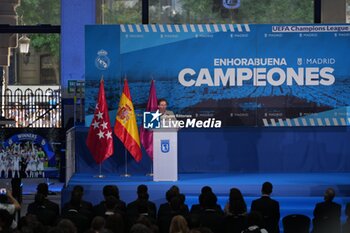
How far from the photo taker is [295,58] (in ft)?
67.8

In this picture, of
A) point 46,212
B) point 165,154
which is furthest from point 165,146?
point 46,212

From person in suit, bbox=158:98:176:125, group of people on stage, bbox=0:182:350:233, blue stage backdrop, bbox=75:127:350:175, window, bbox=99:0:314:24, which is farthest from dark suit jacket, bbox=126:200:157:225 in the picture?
window, bbox=99:0:314:24

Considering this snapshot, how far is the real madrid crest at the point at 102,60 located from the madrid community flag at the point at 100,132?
0.93m

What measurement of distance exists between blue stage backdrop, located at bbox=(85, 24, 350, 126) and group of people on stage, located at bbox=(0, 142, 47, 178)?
2625 millimetres

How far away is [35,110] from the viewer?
23.5 metres

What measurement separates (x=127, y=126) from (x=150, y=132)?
0.45m

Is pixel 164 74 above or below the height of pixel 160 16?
below

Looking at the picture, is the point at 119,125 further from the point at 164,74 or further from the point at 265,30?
the point at 265,30

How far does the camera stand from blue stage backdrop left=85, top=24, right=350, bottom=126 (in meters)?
20.6

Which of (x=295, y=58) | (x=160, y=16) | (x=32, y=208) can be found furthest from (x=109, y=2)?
(x=32, y=208)

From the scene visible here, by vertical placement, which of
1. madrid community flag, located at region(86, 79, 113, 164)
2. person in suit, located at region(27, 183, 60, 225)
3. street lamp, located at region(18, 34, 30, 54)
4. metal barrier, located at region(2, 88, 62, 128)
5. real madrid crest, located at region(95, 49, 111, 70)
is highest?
street lamp, located at region(18, 34, 30, 54)

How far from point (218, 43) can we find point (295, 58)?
1.52 meters

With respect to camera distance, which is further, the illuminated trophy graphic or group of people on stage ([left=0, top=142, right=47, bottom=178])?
group of people on stage ([left=0, top=142, right=47, bottom=178])

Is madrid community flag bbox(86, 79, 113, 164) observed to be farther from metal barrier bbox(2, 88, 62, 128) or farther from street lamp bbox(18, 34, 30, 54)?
street lamp bbox(18, 34, 30, 54)
